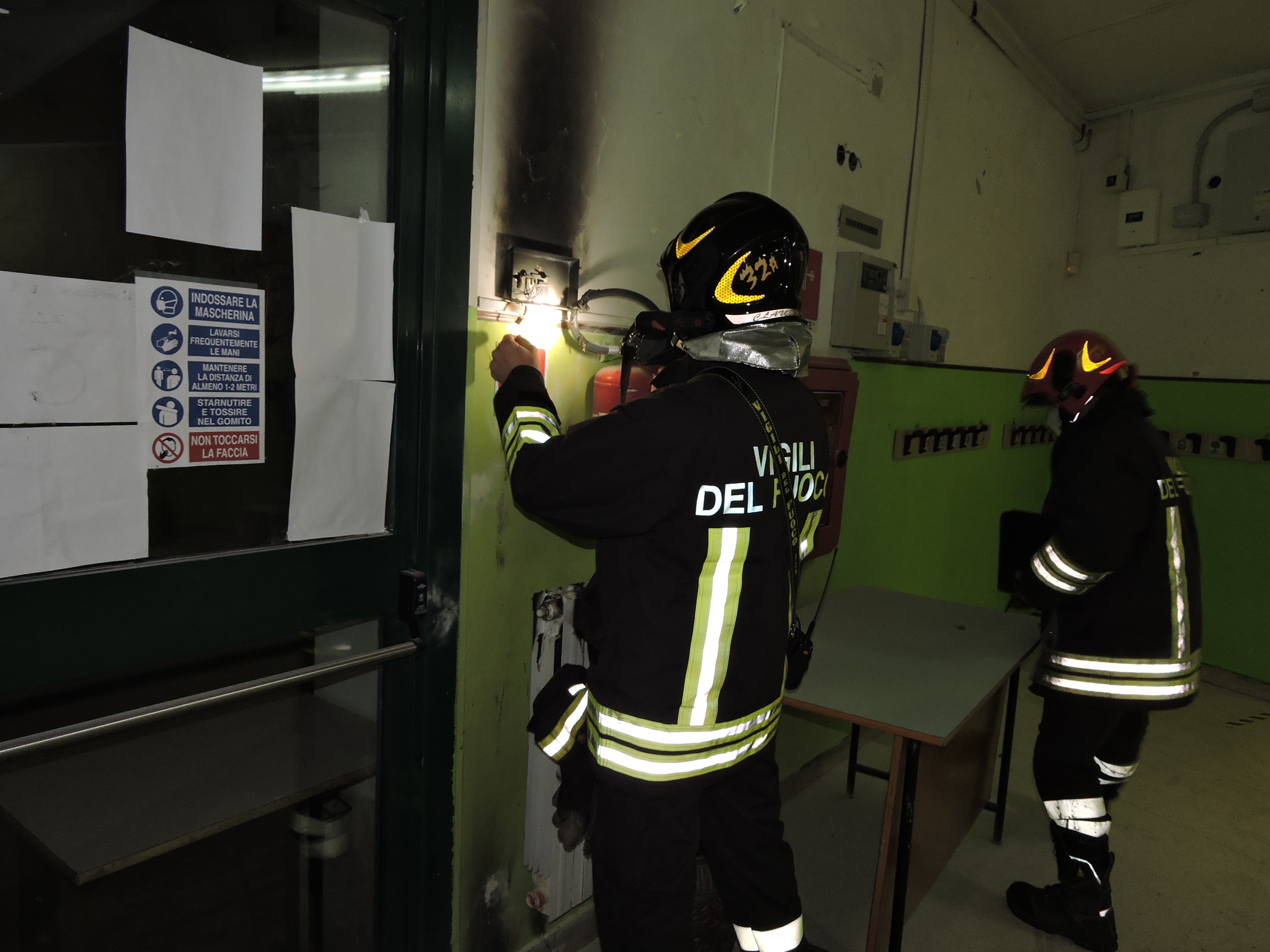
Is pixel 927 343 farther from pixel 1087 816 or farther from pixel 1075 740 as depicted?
pixel 1087 816

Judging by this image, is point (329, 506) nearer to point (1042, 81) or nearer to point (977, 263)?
point (977, 263)

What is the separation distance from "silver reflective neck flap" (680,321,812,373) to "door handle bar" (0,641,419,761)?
84 cm

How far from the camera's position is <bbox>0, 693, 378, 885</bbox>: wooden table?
1170 millimetres

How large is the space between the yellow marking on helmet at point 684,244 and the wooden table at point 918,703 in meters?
1.11

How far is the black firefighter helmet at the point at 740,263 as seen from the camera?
1.41m

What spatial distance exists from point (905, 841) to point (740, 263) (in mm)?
1473

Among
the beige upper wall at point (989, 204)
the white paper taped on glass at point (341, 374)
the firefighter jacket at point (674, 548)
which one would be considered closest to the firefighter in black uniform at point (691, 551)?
the firefighter jacket at point (674, 548)

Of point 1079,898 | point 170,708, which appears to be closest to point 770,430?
point 170,708

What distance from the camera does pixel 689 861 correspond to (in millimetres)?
1428

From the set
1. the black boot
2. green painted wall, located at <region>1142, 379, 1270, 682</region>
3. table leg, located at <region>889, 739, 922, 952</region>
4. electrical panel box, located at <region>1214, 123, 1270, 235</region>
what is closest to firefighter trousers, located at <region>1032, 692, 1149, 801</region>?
the black boot

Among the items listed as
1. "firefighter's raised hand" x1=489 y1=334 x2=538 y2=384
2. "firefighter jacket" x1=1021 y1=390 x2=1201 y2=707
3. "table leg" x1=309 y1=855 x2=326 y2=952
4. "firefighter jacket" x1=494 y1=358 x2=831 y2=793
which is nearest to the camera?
"firefighter jacket" x1=494 y1=358 x2=831 y2=793

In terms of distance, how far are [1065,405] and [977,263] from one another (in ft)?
5.76

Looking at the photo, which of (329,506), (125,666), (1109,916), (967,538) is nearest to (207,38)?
(329,506)

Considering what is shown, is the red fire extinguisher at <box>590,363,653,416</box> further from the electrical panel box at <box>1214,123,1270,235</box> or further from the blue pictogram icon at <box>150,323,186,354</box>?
the electrical panel box at <box>1214,123,1270,235</box>
